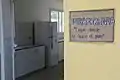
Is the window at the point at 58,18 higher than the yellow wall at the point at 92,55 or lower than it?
higher

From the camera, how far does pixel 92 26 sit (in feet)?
5.30

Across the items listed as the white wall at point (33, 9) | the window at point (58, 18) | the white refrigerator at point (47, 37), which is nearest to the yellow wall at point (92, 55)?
the white wall at point (33, 9)

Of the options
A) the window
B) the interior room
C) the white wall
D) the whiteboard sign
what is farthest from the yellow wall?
the window

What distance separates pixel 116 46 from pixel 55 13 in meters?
5.87

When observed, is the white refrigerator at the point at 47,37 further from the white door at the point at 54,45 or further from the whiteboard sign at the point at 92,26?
the whiteboard sign at the point at 92,26

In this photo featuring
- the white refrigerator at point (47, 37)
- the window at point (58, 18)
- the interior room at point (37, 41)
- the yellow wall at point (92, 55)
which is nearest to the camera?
the yellow wall at point (92, 55)

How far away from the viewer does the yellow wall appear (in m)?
1.54

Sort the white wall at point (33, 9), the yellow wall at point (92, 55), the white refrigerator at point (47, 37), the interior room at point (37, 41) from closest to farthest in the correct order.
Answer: the yellow wall at point (92, 55), the interior room at point (37, 41), the white wall at point (33, 9), the white refrigerator at point (47, 37)

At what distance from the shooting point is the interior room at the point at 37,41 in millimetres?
5055

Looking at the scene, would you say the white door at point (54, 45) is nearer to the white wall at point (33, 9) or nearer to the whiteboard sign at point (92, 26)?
the white wall at point (33, 9)

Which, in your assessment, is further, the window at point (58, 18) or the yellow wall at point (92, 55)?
the window at point (58, 18)

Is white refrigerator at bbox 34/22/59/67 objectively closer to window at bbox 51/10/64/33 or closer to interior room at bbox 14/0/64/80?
interior room at bbox 14/0/64/80

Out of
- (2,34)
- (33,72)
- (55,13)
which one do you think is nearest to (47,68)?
(33,72)

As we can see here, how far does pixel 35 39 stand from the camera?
245 inches
